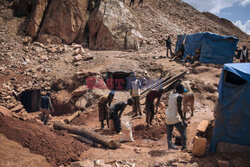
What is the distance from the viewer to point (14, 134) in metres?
4.24

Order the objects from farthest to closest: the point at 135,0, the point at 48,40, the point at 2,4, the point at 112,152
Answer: the point at 135,0 < the point at 2,4 < the point at 48,40 < the point at 112,152

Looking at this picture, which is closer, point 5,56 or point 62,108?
point 62,108

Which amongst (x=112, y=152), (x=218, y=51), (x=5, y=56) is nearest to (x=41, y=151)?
(x=112, y=152)

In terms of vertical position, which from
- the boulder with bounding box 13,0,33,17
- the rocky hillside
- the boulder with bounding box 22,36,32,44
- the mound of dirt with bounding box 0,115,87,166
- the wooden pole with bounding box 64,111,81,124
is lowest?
the wooden pole with bounding box 64,111,81,124

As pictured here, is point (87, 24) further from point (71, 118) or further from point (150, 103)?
point (150, 103)

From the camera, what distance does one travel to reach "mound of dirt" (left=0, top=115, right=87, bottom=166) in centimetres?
374

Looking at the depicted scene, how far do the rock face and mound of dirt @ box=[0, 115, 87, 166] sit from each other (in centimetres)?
1233

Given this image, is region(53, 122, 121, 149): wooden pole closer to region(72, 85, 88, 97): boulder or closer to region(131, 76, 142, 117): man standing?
region(131, 76, 142, 117): man standing

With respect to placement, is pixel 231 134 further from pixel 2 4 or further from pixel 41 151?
pixel 2 4

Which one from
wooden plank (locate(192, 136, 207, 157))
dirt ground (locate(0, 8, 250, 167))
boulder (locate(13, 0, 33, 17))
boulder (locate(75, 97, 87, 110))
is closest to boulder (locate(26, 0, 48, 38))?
dirt ground (locate(0, 8, 250, 167))

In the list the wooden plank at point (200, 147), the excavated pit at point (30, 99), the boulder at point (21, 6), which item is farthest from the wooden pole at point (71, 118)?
the boulder at point (21, 6)

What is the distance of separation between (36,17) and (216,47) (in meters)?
14.7

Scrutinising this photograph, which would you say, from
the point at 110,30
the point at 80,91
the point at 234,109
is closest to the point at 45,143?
the point at 234,109

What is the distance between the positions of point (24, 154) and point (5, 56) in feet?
38.4
